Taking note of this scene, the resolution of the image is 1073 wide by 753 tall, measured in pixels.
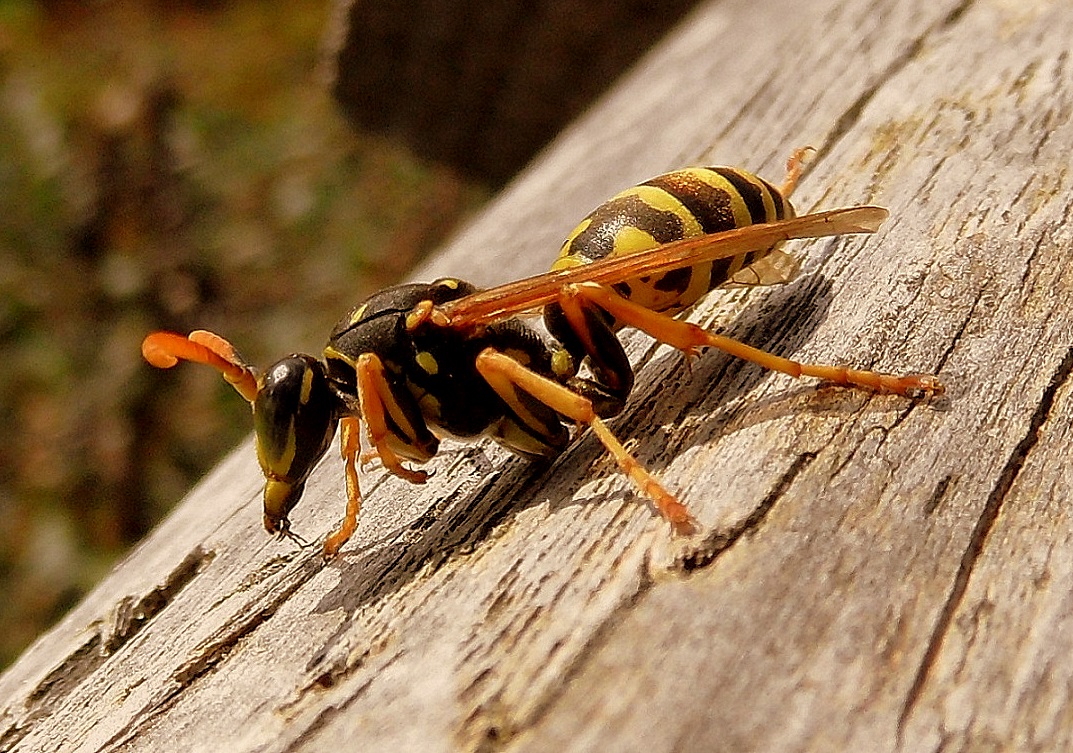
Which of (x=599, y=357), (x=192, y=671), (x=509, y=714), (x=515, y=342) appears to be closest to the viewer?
(x=509, y=714)

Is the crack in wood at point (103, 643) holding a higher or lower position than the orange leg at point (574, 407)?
higher

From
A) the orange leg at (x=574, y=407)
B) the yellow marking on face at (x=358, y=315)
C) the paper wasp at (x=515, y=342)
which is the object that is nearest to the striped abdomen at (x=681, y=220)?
the paper wasp at (x=515, y=342)

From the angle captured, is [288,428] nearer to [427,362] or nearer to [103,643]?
[427,362]

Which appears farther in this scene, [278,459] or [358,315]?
[358,315]

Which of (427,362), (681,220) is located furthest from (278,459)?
(681,220)

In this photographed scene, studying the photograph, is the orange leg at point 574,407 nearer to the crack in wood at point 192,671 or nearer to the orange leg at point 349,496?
the orange leg at point 349,496

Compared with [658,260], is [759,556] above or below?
below

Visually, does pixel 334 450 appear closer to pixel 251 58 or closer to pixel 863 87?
pixel 863 87
